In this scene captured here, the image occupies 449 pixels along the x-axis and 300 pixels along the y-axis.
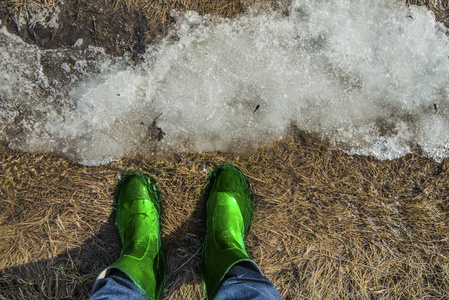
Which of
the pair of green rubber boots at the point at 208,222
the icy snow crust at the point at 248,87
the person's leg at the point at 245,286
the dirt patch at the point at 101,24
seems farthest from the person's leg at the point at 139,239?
the dirt patch at the point at 101,24

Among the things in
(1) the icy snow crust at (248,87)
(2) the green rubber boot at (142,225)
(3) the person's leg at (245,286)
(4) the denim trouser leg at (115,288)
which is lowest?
(2) the green rubber boot at (142,225)

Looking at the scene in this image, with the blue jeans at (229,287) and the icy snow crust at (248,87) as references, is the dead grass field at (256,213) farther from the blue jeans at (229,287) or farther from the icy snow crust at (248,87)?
the blue jeans at (229,287)

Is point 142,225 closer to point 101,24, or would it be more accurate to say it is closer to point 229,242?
point 229,242

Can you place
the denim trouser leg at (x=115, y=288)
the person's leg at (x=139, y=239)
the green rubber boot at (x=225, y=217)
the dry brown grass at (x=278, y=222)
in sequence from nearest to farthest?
1. the denim trouser leg at (x=115, y=288)
2. the person's leg at (x=139, y=239)
3. the green rubber boot at (x=225, y=217)
4. the dry brown grass at (x=278, y=222)

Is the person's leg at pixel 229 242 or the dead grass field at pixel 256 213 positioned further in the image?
the dead grass field at pixel 256 213

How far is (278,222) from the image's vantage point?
2129mm

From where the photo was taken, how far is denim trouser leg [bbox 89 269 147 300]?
1.47 meters

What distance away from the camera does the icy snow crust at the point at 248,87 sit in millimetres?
2084

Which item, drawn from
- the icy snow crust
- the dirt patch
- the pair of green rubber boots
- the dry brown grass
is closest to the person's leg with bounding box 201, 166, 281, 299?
the pair of green rubber boots

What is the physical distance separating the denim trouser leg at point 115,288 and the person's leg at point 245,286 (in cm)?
48

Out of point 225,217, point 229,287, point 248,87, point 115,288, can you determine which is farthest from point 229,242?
point 248,87

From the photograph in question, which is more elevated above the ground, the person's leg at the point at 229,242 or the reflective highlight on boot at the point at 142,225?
the person's leg at the point at 229,242

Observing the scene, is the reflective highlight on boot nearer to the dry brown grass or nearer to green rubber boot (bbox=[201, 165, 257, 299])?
the dry brown grass

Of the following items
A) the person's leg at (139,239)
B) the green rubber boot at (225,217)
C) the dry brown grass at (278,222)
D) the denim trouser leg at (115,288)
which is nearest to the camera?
the denim trouser leg at (115,288)
